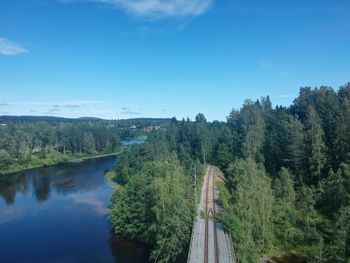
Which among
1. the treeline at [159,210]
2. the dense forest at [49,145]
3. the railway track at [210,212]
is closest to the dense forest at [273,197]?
the treeline at [159,210]

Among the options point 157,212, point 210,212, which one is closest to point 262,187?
point 210,212

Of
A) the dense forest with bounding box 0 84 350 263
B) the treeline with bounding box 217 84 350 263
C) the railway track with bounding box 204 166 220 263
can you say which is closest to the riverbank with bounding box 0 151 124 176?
the dense forest with bounding box 0 84 350 263

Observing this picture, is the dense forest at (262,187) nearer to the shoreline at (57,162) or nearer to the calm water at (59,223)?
the calm water at (59,223)

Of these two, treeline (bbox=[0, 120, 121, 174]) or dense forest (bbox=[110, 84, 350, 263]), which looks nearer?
dense forest (bbox=[110, 84, 350, 263])

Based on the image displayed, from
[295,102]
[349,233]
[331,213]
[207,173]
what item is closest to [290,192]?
[331,213]

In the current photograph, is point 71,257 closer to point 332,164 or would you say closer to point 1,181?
point 332,164

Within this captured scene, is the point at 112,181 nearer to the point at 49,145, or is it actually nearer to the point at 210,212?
the point at 210,212

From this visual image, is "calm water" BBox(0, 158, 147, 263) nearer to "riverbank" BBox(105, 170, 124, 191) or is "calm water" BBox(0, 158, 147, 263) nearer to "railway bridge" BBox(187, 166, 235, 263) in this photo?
"riverbank" BBox(105, 170, 124, 191)
